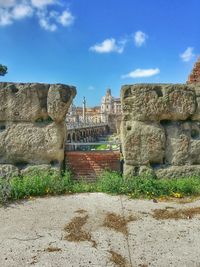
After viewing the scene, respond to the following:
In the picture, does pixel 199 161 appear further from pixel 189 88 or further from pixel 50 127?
pixel 50 127

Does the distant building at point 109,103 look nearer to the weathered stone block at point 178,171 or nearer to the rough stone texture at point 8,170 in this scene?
the weathered stone block at point 178,171

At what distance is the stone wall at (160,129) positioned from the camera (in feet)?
16.1

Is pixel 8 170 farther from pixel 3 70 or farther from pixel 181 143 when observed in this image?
pixel 3 70

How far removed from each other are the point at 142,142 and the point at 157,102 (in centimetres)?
66

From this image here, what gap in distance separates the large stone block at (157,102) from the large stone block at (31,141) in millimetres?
1162

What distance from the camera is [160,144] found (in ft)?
16.2

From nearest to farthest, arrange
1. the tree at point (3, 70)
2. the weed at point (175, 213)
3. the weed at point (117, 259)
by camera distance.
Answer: the weed at point (117, 259), the weed at point (175, 213), the tree at point (3, 70)

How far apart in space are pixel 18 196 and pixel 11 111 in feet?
4.55

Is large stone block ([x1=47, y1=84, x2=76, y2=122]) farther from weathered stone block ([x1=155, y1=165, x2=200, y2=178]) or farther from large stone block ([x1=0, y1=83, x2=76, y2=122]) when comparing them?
weathered stone block ([x1=155, y1=165, x2=200, y2=178])

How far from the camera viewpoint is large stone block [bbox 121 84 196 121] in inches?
193

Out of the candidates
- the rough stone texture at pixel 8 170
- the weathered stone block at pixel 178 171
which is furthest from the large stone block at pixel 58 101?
the weathered stone block at pixel 178 171

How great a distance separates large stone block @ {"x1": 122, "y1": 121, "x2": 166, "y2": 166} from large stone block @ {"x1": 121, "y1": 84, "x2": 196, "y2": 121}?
13cm

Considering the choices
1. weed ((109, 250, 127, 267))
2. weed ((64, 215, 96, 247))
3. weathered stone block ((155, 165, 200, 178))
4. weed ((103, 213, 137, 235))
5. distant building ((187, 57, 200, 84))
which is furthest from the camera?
distant building ((187, 57, 200, 84))

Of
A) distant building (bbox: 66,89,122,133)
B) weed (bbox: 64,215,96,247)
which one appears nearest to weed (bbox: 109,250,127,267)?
weed (bbox: 64,215,96,247)
